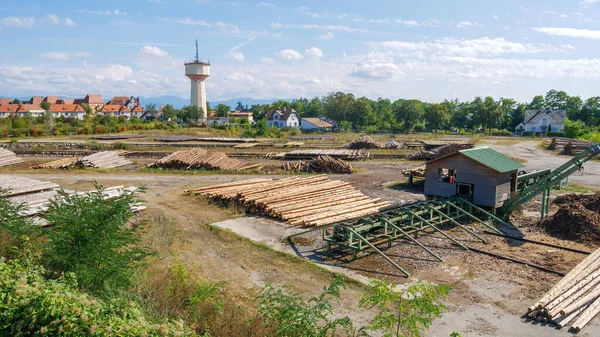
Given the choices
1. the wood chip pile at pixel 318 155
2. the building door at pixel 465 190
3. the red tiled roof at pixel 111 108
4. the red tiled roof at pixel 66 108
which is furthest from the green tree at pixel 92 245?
the red tiled roof at pixel 111 108

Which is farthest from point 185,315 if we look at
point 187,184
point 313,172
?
point 313,172

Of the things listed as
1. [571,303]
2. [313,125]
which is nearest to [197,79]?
[313,125]

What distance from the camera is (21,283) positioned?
6652 millimetres

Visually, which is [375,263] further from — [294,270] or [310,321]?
[310,321]

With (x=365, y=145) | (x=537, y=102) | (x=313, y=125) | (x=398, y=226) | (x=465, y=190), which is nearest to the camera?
(x=398, y=226)

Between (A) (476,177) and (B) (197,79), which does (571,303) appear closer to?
(A) (476,177)

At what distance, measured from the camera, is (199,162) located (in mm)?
32844

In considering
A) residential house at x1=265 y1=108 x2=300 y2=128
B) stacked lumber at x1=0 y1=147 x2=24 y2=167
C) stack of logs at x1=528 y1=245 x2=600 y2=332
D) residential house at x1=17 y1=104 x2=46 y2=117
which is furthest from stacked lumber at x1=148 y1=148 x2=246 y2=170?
residential house at x1=17 y1=104 x2=46 y2=117

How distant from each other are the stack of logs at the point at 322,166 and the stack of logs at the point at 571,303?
20691 mm

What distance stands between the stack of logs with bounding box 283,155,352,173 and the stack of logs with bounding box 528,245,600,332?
20.7m

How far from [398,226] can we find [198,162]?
19.8 m

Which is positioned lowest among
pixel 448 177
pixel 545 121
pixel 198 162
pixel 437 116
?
pixel 198 162

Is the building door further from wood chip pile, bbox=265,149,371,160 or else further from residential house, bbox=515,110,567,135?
residential house, bbox=515,110,567,135

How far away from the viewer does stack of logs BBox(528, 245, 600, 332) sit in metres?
10.2
